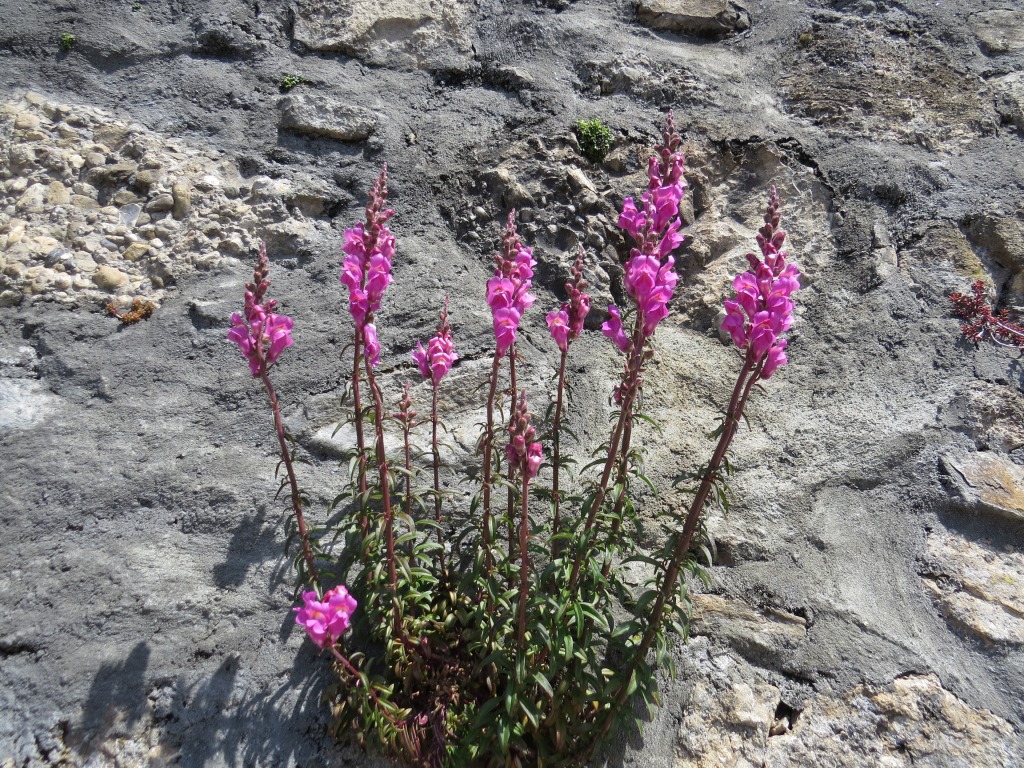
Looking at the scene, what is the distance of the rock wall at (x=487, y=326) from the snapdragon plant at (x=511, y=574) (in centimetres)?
27

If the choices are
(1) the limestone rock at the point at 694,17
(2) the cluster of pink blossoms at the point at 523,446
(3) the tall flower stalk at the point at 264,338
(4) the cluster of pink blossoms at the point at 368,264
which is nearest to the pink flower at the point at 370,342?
(4) the cluster of pink blossoms at the point at 368,264

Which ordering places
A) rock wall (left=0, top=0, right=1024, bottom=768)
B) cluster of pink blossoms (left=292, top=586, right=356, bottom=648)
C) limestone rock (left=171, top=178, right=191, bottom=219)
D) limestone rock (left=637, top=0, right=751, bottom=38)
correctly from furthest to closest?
limestone rock (left=637, top=0, right=751, bottom=38) < limestone rock (left=171, top=178, right=191, bottom=219) < rock wall (left=0, top=0, right=1024, bottom=768) < cluster of pink blossoms (left=292, top=586, right=356, bottom=648)

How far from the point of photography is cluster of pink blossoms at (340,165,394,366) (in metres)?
2.47

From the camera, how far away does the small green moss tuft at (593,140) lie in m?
3.83

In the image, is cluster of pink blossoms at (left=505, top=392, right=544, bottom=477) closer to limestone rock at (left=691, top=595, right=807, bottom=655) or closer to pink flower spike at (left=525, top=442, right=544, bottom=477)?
pink flower spike at (left=525, top=442, right=544, bottom=477)

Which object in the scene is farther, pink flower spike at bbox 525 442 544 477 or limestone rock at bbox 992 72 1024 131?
limestone rock at bbox 992 72 1024 131

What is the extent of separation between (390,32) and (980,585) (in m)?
3.91

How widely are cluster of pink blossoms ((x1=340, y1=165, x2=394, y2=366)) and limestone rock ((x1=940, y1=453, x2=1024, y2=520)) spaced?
8.11ft

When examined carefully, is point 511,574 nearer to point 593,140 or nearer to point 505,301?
point 505,301

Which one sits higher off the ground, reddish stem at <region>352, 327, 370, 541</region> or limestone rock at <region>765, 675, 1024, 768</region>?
reddish stem at <region>352, 327, 370, 541</region>

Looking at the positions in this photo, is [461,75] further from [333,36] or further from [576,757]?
[576,757]

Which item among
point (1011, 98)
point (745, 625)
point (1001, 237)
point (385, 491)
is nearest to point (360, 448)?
point (385, 491)

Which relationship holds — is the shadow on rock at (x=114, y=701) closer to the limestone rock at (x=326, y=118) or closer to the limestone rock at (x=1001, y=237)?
the limestone rock at (x=326, y=118)

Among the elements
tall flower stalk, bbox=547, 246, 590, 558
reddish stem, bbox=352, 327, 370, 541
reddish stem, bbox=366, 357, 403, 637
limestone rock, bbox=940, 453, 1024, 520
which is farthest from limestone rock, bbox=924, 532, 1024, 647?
reddish stem, bbox=352, 327, 370, 541
